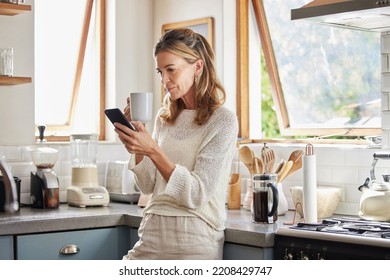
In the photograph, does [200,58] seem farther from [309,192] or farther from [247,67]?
[247,67]

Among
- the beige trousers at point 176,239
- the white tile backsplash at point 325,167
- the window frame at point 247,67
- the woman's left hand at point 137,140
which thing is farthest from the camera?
the window frame at point 247,67

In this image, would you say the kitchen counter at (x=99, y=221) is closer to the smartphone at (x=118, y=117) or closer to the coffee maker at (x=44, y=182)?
the coffee maker at (x=44, y=182)

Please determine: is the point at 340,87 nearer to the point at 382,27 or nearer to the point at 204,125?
the point at 382,27

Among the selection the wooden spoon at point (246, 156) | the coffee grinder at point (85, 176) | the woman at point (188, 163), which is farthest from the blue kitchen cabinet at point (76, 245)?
the wooden spoon at point (246, 156)

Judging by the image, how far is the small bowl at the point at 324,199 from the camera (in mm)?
3646

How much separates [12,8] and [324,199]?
6.14 ft

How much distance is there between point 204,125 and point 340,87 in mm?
1448

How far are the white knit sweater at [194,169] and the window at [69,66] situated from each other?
171cm

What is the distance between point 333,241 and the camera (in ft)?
9.66

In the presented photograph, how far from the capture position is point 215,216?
303 cm

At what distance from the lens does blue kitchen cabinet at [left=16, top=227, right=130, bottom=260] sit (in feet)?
11.4

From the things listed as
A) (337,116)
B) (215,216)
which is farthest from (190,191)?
(337,116)

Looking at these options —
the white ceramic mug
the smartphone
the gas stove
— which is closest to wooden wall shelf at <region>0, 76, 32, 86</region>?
the white ceramic mug

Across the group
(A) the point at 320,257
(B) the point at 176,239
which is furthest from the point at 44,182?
(A) the point at 320,257
